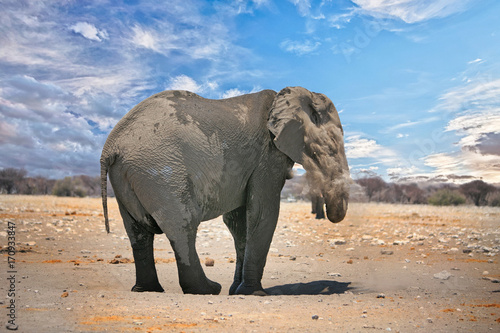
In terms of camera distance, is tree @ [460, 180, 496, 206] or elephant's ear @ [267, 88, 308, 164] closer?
elephant's ear @ [267, 88, 308, 164]

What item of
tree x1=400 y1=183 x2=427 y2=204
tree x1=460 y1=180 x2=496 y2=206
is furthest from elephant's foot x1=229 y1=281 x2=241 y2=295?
tree x1=400 y1=183 x2=427 y2=204

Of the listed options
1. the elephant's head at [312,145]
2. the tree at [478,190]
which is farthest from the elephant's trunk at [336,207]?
the tree at [478,190]

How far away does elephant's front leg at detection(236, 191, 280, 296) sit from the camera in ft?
22.5

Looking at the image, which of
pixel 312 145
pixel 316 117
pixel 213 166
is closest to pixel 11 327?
pixel 213 166

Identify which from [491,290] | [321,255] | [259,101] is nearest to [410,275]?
[491,290]

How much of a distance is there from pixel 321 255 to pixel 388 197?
41935mm

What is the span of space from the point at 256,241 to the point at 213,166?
1.37 m

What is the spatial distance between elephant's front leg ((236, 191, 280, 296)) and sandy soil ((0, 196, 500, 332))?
0.48 m

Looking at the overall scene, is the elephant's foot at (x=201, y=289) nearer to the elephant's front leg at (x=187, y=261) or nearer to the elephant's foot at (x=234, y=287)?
the elephant's front leg at (x=187, y=261)

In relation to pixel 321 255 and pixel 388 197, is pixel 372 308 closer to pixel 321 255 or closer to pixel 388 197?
pixel 321 255

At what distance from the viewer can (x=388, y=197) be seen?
51.2 metres

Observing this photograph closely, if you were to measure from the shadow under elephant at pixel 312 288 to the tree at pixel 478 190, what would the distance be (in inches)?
1552

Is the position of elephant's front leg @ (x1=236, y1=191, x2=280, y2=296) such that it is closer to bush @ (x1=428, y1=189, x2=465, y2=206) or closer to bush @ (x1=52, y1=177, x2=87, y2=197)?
bush @ (x1=428, y1=189, x2=465, y2=206)

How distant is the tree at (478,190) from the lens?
4238cm
